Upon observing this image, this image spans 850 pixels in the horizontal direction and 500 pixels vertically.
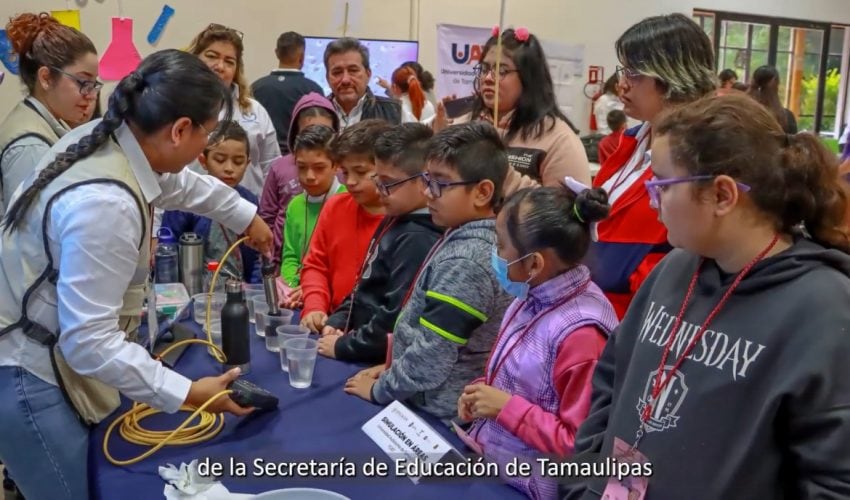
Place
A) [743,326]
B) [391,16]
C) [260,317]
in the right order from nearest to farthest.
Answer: [743,326] < [260,317] < [391,16]

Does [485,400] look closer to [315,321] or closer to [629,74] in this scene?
[315,321]

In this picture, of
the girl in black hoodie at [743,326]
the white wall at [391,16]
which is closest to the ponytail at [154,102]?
the girl in black hoodie at [743,326]

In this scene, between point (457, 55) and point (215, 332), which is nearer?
point (215, 332)

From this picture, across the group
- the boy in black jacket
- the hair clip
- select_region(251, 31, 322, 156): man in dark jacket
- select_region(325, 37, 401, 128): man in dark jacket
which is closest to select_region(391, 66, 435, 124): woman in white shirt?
select_region(251, 31, 322, 156): man in dark jacket

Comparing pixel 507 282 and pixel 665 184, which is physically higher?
pixel 665 184

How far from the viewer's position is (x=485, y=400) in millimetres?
1262

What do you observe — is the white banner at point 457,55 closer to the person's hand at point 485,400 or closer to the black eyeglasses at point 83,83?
the black eyeglasses at point 83,83

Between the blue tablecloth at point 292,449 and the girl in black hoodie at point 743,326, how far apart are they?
37 cm

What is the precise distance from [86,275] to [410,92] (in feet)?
13.6

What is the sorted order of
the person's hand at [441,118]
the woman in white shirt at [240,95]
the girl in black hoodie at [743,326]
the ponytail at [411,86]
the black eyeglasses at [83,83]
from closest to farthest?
the girl in black hoodie at [743,326] < the black eyeglasses at [83,83] < the person's hand at [441,118] < the woman in white shirt at [240,95] < the ponytail at [411,86]

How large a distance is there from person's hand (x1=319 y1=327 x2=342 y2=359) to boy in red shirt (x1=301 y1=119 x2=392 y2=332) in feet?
0.50

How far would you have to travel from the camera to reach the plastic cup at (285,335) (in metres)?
1.71

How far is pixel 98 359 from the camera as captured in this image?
49.3 inches

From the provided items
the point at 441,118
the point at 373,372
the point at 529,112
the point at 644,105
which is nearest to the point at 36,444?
the point at 373,372
